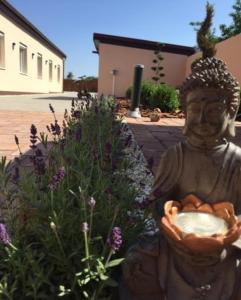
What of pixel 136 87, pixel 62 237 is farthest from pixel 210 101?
pixel 136 87

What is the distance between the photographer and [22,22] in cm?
2269

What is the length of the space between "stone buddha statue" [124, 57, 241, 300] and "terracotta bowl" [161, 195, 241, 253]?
2.5 inches

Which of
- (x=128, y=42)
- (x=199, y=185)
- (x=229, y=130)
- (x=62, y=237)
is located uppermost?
(x=128, y=42)

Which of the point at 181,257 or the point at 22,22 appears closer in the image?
the point at 181,257

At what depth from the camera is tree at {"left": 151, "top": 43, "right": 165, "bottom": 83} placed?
21.4 m

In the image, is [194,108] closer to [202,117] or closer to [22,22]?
[202,117]

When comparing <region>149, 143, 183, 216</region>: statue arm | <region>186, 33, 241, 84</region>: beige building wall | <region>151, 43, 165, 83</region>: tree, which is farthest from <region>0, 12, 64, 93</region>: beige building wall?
<region>149, 143, 183, 216</region>: statue arm

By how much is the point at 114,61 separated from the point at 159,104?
9.94 m

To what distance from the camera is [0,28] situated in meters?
18.7

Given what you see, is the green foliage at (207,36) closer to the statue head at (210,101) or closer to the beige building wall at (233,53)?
the beige building wall at (233,53)

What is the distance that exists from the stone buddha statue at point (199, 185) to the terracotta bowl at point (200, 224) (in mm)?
62

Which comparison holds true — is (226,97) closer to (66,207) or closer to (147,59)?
(66,207)

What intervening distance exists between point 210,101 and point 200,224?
462 mm

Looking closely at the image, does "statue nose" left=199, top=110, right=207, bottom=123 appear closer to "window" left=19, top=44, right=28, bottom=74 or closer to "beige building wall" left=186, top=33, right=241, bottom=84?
"beige building wall" left=186, top=33, right=241, bottom=84
